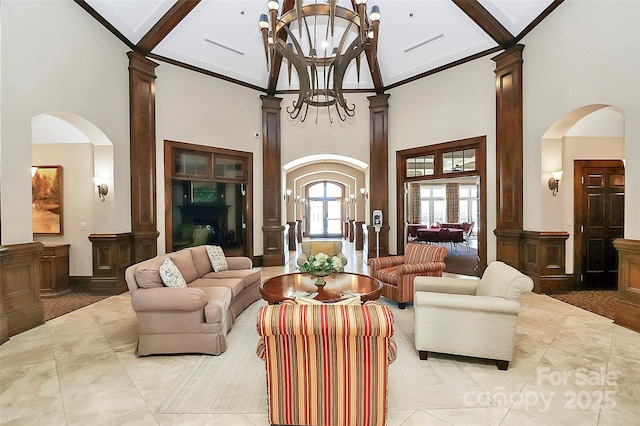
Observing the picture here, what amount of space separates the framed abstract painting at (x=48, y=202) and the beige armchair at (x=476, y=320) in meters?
6.04

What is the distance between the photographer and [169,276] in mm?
3334

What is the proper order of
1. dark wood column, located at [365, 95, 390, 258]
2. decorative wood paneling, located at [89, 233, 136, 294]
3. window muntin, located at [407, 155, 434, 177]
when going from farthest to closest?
dark wood column, located at [365, 95, 390, 258] < window muntin, located at [407, 155, 434, 177] < decorative wood paneling, located at [89, 233, 136, 294]

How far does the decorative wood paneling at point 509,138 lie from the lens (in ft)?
17.9

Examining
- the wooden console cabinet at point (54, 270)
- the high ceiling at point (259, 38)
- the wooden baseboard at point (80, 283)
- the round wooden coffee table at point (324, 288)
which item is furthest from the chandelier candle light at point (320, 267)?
the high ceiling at point (259, 38)

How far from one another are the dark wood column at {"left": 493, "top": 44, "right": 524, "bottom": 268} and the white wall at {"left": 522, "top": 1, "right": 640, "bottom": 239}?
117 mm

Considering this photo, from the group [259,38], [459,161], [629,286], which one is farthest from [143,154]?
[629,286]

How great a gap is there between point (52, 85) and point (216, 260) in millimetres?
3104

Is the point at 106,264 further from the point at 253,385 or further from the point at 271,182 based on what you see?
the point at 253,385

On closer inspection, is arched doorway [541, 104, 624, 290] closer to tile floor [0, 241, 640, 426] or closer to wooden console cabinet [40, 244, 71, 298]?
tile floor [0, 241, 640, 426]

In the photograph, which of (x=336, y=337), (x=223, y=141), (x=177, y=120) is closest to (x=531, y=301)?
(x=336, y=337)

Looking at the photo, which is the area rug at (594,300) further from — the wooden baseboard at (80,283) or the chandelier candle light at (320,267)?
the wooden baseboard at (80,283)

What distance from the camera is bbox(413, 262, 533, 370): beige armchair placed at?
2.76m

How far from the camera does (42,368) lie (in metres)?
2.89

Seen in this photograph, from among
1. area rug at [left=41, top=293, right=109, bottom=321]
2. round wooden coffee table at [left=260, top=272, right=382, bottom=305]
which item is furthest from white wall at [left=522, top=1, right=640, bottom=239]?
area rug at [left=41, top=293, right=109, bottom=321]
